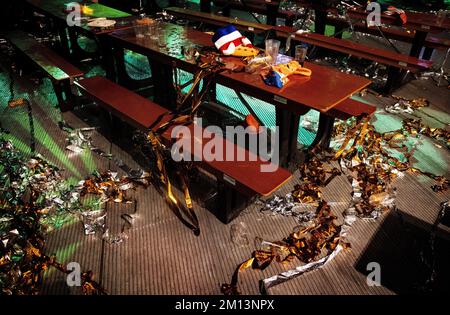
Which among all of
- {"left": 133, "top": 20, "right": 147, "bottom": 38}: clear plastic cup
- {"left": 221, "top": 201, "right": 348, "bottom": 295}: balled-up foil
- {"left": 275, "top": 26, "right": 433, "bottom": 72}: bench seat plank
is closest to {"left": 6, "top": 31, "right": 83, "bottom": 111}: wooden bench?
{"left": 133, "top": 20, "right": 147, "bottom": 38}: clear plastic cup

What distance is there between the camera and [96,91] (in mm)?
3693

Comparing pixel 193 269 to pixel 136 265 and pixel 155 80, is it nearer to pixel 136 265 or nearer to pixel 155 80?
pixel 136 265

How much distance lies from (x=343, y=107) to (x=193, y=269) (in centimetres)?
224

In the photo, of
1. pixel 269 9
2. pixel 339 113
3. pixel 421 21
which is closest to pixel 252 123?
pixel 339 113

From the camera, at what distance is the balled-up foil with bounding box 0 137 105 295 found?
2.32m

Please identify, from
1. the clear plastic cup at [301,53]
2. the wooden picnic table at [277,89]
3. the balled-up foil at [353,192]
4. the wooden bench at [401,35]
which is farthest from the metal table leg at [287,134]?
the wooden bench at [401,35]

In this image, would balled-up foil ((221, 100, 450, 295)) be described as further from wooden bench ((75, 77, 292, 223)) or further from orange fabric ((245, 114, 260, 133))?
orange fabric ((245, 114, 260, 133))

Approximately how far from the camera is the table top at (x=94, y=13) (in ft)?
13.8

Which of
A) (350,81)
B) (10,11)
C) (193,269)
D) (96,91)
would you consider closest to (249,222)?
(193,269)

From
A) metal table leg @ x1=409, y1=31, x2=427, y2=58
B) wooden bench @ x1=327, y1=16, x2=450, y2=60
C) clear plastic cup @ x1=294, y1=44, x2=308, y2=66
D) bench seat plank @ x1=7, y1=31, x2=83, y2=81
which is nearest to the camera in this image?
clear plastic cup @ x1=294, y1=44, x2=308, y2=66

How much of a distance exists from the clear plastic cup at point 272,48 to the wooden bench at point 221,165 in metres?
0.96

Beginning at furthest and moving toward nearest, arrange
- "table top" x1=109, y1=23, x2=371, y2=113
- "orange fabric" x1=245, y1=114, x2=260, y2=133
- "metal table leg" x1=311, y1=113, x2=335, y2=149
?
"orange fabric" x1=245, y1=114, x2=260, y2=133, "metal table leg" x1=311, y1=113, x2=335, y2=149, "table top" x1=109, y1=23, x2=371, y2=113

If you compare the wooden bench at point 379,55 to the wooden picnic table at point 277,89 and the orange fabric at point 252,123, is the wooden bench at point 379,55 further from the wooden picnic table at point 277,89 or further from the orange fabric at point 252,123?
the wooden picnic table at point 277,89

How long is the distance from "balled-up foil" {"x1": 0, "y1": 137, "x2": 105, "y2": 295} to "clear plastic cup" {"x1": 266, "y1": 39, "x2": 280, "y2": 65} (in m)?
2.37
